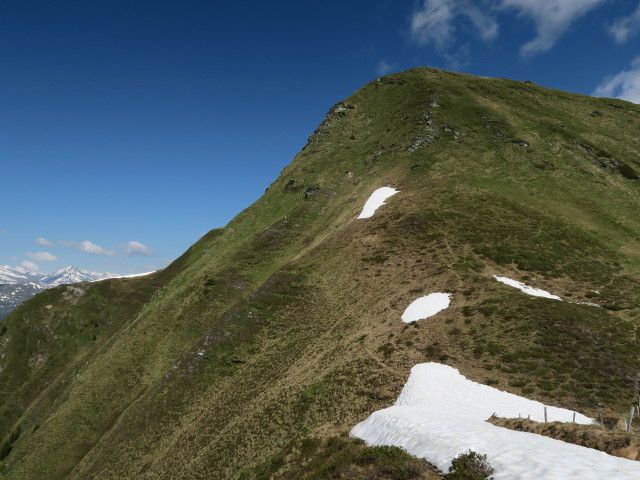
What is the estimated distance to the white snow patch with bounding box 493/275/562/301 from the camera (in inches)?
1278

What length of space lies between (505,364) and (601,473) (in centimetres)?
1603

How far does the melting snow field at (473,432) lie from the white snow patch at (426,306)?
271 inches

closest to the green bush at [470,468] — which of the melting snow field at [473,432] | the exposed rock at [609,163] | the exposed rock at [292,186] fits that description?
the melting snow field at [473,432]

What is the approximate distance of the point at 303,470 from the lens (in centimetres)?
1758

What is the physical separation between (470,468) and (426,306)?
22424mm

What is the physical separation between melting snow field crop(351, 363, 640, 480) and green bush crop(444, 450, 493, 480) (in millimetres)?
271

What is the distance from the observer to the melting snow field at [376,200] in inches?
2354

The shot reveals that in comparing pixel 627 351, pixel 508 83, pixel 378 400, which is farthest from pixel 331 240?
pixel 508 83

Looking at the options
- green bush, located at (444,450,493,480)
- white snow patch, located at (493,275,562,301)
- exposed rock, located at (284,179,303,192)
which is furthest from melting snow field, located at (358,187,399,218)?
green bush, located at (444,450,493,480)

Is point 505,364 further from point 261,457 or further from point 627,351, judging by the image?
point 261,457

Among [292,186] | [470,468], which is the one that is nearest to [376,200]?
[292,186]

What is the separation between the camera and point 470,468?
38.1ft

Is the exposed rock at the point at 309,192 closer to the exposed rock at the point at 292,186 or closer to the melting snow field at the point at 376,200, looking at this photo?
the exposed rock at the point at 292,186

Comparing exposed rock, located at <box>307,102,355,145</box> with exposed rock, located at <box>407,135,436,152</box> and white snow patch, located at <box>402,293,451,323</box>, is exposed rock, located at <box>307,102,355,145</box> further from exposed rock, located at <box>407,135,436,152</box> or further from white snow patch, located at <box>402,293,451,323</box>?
white snow patch, located at <box>402,293,451,323</box>
